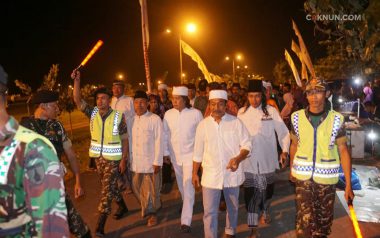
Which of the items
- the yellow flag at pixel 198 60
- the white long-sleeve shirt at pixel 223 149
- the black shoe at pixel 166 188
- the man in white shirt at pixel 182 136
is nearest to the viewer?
the white long-sleeve shirt at pixel 223 149

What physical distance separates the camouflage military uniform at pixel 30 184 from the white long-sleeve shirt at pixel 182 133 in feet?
13.9

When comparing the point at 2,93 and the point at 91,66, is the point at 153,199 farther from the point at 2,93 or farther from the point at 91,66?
the point at 91,66

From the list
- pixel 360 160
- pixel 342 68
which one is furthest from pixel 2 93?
pixel 342 68

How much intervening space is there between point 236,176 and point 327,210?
1.29 m

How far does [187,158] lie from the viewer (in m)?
6.32

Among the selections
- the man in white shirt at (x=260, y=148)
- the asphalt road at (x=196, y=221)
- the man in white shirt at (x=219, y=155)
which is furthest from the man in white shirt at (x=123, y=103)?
the man in white shirt at (x=219, y=155)

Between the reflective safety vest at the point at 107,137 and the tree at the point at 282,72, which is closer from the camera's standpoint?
the reflective safety vest at the point at 107,137

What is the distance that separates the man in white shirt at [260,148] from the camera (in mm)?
5703

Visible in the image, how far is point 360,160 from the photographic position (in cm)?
1036

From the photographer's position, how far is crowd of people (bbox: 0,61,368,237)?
2084 mm

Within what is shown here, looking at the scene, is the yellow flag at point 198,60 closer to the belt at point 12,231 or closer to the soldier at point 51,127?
the soldier at point 51,127

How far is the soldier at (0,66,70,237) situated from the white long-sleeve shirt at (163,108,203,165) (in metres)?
4.24

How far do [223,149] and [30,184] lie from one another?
11.1ft

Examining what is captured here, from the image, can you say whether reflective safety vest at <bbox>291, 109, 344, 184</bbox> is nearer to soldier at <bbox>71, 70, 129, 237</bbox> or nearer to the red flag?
soldier at <bbox>71, 70, 129, 237</bbox>
